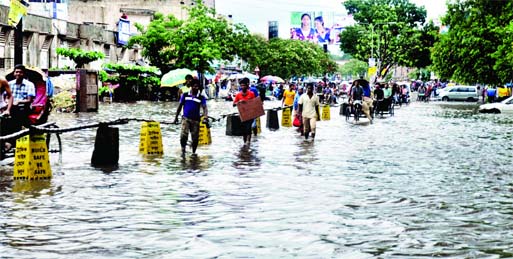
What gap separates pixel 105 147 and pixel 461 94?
60.6m

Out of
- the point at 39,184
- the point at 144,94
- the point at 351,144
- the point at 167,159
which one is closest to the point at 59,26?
the point at 144,94

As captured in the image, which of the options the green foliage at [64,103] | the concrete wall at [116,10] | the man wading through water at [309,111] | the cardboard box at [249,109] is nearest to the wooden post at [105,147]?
the cardboard box at [249,109]

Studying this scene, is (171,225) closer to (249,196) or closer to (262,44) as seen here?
(249,196)

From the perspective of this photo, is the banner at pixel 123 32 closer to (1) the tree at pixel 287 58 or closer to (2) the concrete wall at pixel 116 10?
(2) the concrete wall at pixel 116 10

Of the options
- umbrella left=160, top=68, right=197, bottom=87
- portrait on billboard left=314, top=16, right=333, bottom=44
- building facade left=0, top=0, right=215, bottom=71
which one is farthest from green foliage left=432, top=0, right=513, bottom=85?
portrait on billboard left=314, top=16, right=333, bottom=44

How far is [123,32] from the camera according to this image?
6881cm

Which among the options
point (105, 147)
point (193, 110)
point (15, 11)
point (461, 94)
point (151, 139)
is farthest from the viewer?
point (461, 94)

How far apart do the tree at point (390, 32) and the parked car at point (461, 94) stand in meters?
16.3

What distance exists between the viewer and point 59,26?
182 feet

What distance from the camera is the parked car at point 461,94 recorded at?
2862 inches

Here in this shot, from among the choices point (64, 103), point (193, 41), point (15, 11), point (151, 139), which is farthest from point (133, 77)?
point (151, 139)

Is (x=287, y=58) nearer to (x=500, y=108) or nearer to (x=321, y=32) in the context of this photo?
(x=321, y=32)

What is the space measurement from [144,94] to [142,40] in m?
Result: 5.99

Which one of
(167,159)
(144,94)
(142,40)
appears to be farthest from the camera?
(142,40)
